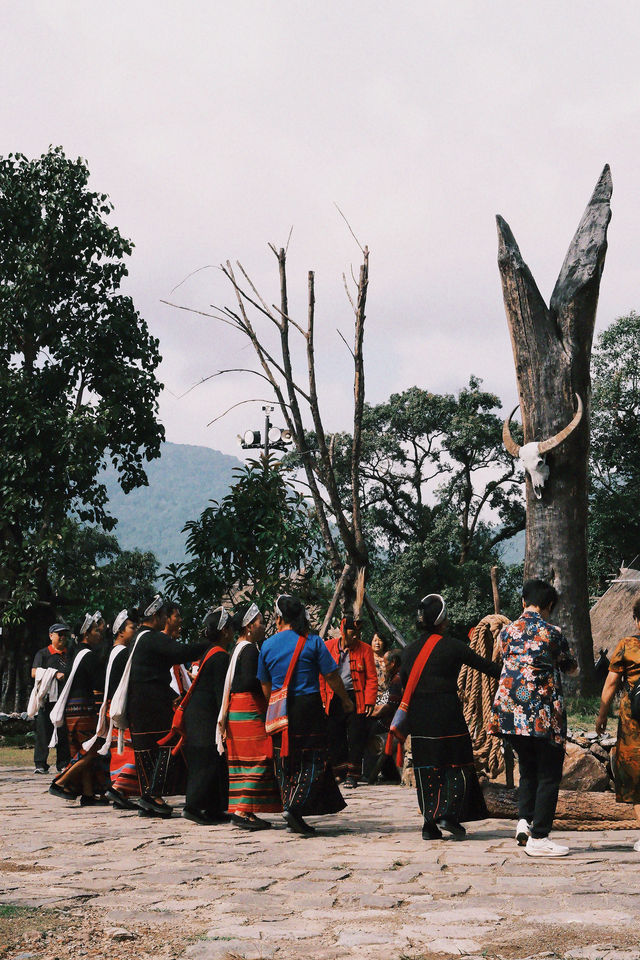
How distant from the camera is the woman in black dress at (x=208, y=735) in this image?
840 centimetres

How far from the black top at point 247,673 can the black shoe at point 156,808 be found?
53.6 inches

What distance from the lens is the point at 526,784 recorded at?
6727 millimetres

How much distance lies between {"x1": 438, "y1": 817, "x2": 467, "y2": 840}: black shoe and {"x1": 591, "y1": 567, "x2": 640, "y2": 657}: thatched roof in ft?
34.5

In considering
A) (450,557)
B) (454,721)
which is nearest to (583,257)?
(454,721)

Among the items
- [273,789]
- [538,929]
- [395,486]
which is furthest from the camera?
[395,486]

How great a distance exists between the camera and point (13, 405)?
19.6 metres

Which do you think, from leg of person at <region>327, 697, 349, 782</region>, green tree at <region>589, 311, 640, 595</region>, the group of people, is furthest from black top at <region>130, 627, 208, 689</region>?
green tree at <region>589, 311, 640, 595</region>

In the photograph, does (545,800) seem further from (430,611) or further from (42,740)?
(42,740)

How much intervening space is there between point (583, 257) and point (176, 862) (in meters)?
9.77

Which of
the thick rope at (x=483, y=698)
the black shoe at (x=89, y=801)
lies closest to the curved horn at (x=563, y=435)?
the thick rope at (x=483, y=698)

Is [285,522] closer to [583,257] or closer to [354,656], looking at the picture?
[354,656]

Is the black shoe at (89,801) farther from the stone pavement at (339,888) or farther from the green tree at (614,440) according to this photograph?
the green tree at (614,440)

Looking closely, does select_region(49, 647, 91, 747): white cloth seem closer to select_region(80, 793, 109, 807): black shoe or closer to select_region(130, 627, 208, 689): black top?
select_region(80, 793, 109, 807): black shoe

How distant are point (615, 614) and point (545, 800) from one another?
12552 mm
